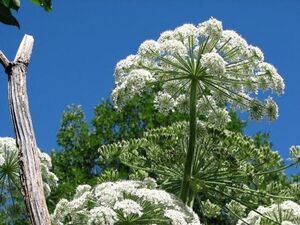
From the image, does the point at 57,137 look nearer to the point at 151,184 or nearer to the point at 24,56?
the point at 151,184

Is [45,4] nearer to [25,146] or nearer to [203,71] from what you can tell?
[25,146]

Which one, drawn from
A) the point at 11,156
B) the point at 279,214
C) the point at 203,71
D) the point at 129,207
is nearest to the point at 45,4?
the point at 129,207

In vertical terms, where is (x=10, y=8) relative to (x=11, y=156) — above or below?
below

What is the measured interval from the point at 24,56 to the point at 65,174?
80.6 feet

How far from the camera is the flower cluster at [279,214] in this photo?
8.31 metres

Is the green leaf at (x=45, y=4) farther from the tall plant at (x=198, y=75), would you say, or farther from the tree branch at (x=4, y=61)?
the tall plant at (x=198, y=75)

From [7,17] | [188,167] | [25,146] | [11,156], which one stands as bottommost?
[25,146]

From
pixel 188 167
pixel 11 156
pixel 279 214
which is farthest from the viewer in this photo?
pixel 11 156

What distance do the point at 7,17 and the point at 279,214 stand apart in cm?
606

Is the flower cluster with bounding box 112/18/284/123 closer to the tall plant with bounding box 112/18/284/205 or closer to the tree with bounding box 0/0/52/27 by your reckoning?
the tall plant with bounding box 112/18/284/205

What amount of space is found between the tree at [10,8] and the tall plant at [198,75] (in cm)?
481

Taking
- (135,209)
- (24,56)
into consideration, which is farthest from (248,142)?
(24,56)

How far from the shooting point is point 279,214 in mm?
8352

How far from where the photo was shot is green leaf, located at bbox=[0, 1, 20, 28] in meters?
2.82
